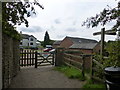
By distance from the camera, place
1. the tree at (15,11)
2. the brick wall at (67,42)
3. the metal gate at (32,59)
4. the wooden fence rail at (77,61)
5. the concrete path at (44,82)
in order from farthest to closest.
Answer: the brick wall at (67,42)
the metal gate at (32,59)
the wooden fence rail at (77,61)
the concrete path at (44,82)
the tree at (15,11)

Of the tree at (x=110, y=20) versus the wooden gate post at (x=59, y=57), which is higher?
the tree at (x=110, y=20)

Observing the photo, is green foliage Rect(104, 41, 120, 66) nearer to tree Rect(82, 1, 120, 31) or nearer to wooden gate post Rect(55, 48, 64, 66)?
tree Rect(82, 1, 120, 31)

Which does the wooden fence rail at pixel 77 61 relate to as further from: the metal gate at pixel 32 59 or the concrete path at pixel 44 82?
the metal gate at pixel 32 59

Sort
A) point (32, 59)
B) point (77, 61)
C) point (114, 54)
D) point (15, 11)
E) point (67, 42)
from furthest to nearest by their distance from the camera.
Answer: point (67, 42)
point (32, 59)
point (77, 61)
point (15, 11)
point (114, 54)

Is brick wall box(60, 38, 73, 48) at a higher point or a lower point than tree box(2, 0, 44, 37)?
lower

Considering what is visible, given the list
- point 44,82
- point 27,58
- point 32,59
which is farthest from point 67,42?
point 44,82

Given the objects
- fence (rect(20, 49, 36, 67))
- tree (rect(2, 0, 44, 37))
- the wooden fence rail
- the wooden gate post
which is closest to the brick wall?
the wooden gate post

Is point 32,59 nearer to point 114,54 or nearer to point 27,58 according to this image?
point 27,58

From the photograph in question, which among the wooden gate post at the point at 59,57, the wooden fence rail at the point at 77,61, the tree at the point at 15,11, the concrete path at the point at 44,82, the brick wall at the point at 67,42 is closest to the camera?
the tree at the point at 15,11

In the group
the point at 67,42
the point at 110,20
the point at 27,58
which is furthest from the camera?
the point at 67,42

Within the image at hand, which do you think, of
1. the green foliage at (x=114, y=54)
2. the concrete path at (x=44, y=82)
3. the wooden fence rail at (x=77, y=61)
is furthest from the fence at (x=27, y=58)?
the green foliage at (x=114, y=54)

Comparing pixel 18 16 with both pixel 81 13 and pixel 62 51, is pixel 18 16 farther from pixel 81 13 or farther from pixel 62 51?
pixel 62 51

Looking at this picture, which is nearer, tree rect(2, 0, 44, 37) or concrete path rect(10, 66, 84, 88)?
tree rect(2, 0, 44, 37)

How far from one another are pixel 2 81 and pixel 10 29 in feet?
5.88
